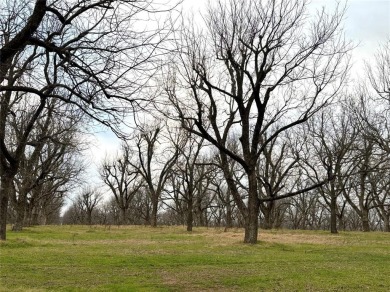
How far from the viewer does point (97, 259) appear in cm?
1319

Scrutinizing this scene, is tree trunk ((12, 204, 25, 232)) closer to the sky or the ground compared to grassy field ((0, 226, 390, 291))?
closer to the sky

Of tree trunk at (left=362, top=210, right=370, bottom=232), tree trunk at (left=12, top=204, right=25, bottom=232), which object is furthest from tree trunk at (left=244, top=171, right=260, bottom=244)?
tree trunk at (left=362, top=210, right=370, bottom=232)

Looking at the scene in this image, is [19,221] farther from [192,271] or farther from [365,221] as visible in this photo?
[365,221]

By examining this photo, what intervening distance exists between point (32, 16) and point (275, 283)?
24.7ft

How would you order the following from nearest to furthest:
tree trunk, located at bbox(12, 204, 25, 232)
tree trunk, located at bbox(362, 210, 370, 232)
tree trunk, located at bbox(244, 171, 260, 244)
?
tree trunk, located at bbox(244, 171, 260, 244) < tree trunk, located at bbox(12, 204, 25, 232) < tree trunk, located at bbox(362, 210, 370, 232)

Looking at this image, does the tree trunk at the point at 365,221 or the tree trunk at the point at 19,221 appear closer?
the tree trunk at the point at 19,221

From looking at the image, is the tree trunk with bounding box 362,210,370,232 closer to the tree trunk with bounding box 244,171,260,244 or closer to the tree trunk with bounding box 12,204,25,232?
the tree trunk with bounding box 244,171,260,244

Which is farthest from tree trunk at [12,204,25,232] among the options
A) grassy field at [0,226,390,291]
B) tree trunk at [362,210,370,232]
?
tree trunk at [362,210,370,232]

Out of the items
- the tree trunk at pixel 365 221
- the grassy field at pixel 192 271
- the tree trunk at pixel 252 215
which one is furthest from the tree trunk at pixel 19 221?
the tree trunk at pixel 365 221

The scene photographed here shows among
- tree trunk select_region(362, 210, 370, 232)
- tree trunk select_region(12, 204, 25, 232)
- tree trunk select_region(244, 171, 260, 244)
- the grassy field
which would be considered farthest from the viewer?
tree trunk select_region(362, 210, 370, 232)

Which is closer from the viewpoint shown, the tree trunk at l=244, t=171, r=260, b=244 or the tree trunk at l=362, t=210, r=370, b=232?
the tree trunk at l=244, t=171, r=260, b=244

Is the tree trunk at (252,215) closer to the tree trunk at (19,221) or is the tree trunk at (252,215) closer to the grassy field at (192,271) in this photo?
the grassy field at (192,271)

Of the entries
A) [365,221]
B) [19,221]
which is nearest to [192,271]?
[19,221]

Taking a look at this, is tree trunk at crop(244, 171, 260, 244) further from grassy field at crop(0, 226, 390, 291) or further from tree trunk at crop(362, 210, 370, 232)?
tree trunk at crop(362, 210, 370, 232)
